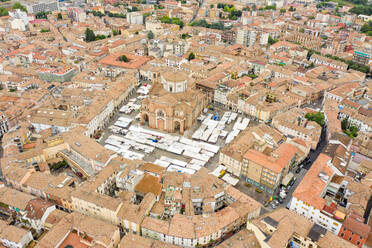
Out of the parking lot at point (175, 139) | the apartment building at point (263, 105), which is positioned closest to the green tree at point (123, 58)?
the parking lot at point (175, 139)

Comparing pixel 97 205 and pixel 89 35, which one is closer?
pixel 97 205

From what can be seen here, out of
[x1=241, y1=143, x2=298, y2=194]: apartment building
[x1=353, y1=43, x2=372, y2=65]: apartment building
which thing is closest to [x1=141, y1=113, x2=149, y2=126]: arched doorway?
[x1=241, y1=143, x2=298, y2=194]: apartment building

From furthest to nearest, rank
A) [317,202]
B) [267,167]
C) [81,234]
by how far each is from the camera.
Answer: [267,167]
[317,202]
[81,234]

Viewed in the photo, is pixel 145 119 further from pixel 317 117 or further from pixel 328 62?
pixel 328 62

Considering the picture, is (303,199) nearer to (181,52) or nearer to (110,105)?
(110,105)

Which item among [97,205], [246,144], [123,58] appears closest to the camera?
[97,205]

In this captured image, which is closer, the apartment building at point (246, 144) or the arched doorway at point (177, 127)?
the apartment building at point (246, 144)

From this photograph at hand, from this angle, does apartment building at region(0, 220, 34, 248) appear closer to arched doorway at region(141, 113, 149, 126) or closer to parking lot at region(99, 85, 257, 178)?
parking lot at region(99, 85, 257, 178)

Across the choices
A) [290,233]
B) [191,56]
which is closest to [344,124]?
[290,233]

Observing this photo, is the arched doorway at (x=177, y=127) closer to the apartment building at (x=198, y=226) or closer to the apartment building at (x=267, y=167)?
the apartment building at (x=267, y=167)
